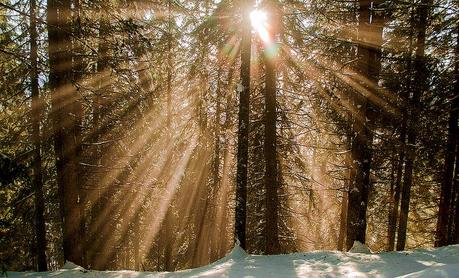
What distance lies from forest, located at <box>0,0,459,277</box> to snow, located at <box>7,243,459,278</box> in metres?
1.20

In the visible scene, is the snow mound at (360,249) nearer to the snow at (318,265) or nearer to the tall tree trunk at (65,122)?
the snow at (318,265)

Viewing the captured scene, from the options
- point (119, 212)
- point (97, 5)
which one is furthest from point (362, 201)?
point (119, 212)

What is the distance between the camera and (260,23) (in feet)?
41.2

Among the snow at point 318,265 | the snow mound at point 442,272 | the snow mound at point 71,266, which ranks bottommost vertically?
the snow mound at point 71,266

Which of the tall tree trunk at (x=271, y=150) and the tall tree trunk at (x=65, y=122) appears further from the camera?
the tall tree trunk at (x=271, y=150)

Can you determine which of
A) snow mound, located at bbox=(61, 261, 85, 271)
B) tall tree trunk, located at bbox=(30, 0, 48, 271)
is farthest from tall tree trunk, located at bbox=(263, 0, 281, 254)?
tall tree trunk, located at bbox=(30, 0, 48, 271)

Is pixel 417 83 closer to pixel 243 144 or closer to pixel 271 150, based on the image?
pixel 271 150

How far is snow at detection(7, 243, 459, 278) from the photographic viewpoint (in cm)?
795

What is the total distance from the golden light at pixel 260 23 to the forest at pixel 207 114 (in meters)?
0.08

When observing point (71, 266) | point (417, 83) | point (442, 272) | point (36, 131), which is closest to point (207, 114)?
point (36, 131)

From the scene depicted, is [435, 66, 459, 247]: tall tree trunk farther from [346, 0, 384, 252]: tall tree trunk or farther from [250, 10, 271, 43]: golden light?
[250, 10, 271, 43]: golden light

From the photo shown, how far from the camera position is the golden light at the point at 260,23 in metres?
11.9

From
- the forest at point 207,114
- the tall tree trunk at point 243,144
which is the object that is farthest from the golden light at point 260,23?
the tall tree trunk at point 243,144

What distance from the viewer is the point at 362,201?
35.7 feet
